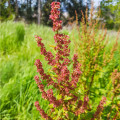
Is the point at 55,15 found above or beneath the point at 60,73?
above

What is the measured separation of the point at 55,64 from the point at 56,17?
33 centimetres

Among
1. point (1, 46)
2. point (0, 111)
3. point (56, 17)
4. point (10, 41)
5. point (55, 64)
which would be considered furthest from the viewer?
point (10, 41)

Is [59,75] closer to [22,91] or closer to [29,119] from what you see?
[29,119]

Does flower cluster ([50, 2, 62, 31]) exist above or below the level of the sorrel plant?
above

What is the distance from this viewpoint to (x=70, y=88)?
3.15ft

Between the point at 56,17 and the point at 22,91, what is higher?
the point at 56,17

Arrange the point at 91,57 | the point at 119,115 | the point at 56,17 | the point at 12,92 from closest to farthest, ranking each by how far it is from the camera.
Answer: the point at 56,17, the point at 119,115, the point at 12,92, the point at 91,57

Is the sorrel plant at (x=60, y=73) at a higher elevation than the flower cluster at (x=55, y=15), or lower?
lower

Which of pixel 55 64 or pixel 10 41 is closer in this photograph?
pixel 55 64

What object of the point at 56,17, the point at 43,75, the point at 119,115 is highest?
the point at 56,17

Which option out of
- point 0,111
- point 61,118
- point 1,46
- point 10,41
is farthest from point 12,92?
point 10,41

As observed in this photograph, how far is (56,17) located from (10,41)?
9.35 ft

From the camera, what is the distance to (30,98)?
1.52 m

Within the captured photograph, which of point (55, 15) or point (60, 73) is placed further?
point (60, 73)
